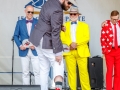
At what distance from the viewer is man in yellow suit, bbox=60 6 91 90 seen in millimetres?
6719

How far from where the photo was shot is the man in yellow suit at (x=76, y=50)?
6719 millimetres

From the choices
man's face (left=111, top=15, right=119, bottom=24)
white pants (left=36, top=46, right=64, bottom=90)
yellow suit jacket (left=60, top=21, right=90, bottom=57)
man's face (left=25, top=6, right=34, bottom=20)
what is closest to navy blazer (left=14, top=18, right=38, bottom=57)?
man's face (left=25, top=6, right=34, bottom=20)

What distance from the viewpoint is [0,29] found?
783cm

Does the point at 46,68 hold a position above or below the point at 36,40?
below

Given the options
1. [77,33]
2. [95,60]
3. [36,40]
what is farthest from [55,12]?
[95,60]

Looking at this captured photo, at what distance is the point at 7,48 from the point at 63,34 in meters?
1.58

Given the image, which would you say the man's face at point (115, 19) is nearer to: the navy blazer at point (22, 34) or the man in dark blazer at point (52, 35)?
the navy blazer at point (22, 34)

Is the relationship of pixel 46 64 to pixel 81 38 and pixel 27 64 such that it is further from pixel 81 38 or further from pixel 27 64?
pixel 81 38

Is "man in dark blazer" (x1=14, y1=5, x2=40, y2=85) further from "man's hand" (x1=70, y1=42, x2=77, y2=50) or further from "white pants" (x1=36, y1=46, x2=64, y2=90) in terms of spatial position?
"white pants" (x1=36, y1=46, x2=64, y2=90)

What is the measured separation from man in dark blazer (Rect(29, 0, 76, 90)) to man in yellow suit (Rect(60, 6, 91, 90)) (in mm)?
1743

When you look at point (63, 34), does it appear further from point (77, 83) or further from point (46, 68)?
point (46, 68)

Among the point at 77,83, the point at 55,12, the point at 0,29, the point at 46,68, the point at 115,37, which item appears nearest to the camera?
the point at 55,12

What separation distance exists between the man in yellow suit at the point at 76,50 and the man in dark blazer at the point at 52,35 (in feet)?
5.72

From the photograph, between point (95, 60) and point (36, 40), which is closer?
point (36, 40)
